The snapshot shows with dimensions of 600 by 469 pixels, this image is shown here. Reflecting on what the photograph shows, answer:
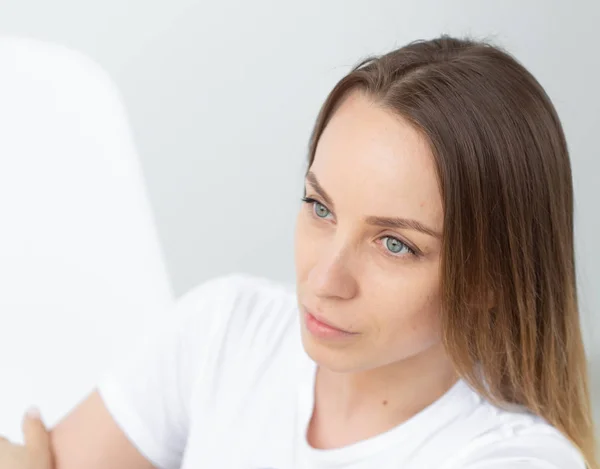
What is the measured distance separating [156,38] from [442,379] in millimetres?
1149

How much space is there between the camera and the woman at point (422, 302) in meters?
1.11

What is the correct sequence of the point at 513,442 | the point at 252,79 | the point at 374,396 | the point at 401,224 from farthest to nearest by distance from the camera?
the point at 252,79
the point at 374,396
the point at 513,442
the point at 401,224

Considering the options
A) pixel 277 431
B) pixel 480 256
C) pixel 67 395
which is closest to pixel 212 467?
pixel 277 431

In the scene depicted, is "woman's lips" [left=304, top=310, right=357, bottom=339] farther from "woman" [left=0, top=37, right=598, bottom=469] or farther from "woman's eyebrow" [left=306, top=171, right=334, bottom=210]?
"woman's eyebrow" [left=306, top=171, right=334, bottom=210]

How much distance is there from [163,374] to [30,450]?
238mm

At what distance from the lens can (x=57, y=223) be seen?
214cm

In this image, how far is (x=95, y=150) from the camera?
2146mm

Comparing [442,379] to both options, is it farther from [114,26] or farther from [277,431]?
[114,26]

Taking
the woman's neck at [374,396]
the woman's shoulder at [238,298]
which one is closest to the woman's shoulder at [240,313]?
the woman's shoulder at [238,298]

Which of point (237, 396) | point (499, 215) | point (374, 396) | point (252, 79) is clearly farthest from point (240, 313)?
point (252, 79)

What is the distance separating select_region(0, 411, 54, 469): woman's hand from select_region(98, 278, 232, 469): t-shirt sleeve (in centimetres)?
12

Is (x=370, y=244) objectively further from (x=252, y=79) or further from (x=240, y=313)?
(x=252, y=79)

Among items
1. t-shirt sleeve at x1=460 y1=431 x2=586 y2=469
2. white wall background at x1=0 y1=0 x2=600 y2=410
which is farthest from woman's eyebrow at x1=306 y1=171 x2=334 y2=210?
white wall background at x1=0 y1=0 x2=600 y2=410

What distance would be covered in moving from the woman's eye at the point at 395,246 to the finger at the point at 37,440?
0.69 m
